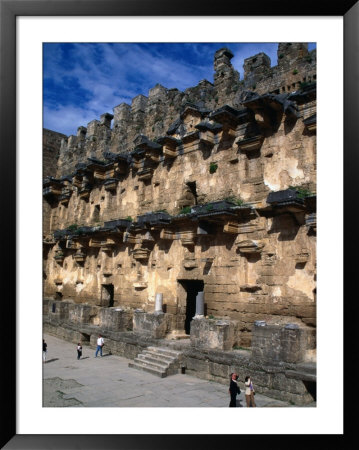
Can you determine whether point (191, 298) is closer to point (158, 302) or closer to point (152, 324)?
point (158, 302)

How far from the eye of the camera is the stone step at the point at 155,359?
1041 cm

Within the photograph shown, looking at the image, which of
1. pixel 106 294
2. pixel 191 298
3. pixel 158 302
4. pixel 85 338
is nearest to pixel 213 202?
pixel 158 302

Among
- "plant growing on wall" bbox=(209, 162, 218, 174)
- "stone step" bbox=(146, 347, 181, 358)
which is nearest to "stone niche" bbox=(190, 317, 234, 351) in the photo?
"stone step" bbox=(146, 347, 181, 358)

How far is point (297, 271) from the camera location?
9156 mm

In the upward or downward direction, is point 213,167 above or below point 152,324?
above

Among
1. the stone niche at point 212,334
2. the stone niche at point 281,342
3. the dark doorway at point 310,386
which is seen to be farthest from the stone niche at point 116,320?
the dark doorway at point 310,386

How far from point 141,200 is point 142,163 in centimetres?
134

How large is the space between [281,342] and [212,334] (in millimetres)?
2023

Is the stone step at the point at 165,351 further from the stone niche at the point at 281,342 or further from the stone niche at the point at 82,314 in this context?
the stone niche at the point at 82,314

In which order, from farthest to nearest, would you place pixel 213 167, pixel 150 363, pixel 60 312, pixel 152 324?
pixel 60 312
pixel 152 324
pixel 213 167
pixel 150 363
